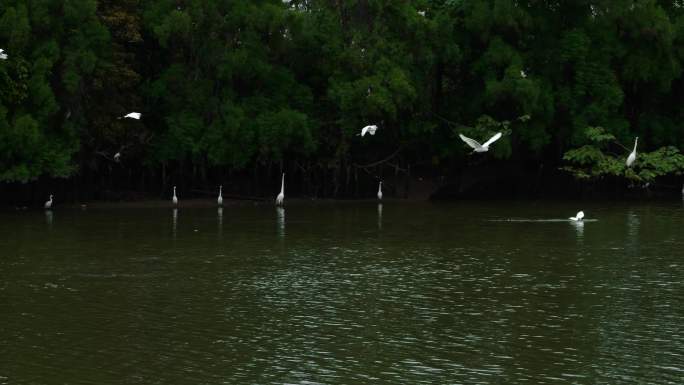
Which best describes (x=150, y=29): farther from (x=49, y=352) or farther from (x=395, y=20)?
(x=49, y=352)

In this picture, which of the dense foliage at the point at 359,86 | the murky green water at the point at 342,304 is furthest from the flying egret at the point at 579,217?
the dense foliage at the point at 359,86

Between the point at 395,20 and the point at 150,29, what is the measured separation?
538 inches

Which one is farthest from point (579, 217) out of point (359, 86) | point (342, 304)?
point (342, 304)

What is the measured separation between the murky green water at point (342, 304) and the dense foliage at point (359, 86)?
55.1 ft

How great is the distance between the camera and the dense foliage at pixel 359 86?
61872 millimetres

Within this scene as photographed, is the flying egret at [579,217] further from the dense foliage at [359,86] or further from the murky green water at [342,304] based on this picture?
the dense foliage at [359,86]

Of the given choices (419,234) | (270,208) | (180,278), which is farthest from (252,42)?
(180,278)

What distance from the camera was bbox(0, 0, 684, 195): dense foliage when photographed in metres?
61.9

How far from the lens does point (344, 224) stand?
1921 inches

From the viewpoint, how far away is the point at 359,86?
206ft

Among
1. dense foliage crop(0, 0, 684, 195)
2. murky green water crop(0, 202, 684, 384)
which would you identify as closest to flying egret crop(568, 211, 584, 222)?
murky green water crop(0, 202, 684, 384)

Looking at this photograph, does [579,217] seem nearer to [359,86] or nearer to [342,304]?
[359,86]

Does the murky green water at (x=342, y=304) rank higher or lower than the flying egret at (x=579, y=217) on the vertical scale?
lower

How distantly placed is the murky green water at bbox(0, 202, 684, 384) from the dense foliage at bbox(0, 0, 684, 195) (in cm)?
1678
